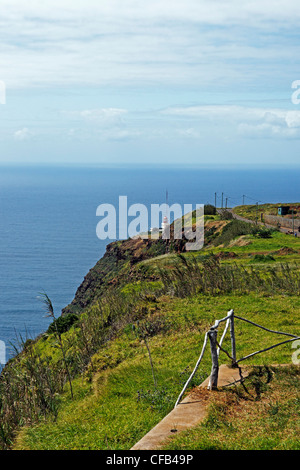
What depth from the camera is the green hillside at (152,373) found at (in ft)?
26.0

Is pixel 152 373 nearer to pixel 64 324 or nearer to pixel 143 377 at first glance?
pixel 143 377

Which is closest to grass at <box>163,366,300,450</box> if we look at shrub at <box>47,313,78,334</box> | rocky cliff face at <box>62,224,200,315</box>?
shrub at <box>47,313,78,334</box>

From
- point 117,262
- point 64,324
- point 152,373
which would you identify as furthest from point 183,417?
point 117,262

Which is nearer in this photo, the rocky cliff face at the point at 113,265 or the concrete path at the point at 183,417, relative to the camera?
the concrete path at the point at 183,417

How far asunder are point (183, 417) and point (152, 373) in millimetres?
3134

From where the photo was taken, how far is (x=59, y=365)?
14867mm

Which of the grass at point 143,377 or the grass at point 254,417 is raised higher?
the grass at point 254,417

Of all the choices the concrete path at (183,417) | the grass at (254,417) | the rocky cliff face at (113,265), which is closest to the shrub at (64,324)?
the concrete path at (183,417)

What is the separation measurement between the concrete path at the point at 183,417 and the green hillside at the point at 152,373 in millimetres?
188

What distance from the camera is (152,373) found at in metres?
10.9

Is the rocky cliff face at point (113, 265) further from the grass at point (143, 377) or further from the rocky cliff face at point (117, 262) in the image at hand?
the grass at point (143, 377)
